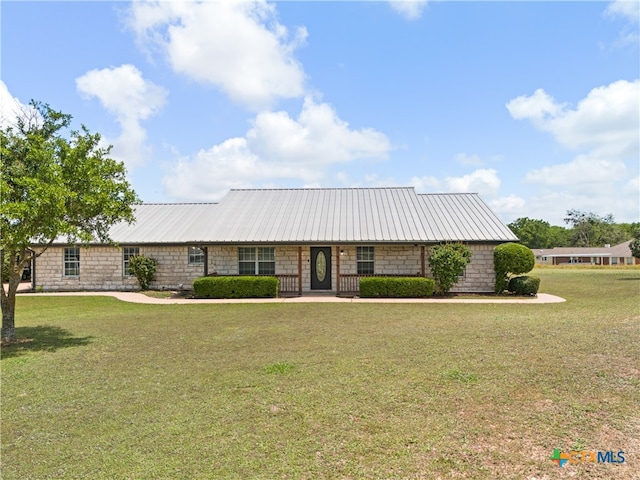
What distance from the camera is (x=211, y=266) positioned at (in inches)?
783

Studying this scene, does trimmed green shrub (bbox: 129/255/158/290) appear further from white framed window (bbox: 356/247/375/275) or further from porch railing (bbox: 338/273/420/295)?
white framed window (bbox: 356/247/375/275)

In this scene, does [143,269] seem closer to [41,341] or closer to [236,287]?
[236,287]

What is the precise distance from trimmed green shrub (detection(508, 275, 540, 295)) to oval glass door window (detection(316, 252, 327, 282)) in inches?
334

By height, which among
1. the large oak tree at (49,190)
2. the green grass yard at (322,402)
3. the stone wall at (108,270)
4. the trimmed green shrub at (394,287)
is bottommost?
the green grass yard at (322,402)

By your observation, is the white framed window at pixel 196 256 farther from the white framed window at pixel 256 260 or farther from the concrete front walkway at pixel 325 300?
the concrete front walkway at pixel 325 300

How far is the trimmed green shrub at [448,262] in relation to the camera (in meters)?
17.5

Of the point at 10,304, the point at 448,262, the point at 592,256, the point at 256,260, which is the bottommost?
the point at 10,304

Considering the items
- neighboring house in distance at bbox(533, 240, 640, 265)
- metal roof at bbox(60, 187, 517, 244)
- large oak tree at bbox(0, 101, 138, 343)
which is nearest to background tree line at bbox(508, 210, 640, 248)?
neighboring house in distance at bbox(533, 240, 640, 265)

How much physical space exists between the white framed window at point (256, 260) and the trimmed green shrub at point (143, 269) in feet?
14.5

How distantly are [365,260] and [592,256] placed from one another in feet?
209

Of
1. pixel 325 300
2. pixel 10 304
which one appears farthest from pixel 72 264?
pixel 325 300

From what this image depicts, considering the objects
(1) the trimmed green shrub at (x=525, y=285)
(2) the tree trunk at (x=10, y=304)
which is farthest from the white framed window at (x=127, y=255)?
(1) the trimmed green shrub at (x=525, y=285)

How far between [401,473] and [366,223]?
55.5 ft

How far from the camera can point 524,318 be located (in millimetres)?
11883
